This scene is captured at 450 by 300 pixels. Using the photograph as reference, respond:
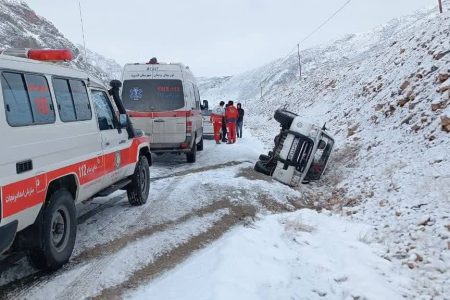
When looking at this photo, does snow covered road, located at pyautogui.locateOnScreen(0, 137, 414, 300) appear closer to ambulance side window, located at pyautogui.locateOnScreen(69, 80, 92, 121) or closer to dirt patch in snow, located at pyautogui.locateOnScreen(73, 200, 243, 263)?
dirt patch in snow, located at pyautogui.locateOnScreen(73, 200, 243, 263)

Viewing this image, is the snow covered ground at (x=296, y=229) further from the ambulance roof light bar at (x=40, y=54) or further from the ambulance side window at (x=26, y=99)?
the ambulance roof light bar at (x=40, y=54)

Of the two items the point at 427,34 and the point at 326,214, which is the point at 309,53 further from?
the point at 326,214

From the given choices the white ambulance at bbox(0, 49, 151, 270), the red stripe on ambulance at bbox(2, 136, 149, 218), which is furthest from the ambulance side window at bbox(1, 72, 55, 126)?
the red stripe on ambulance at bbox(2, 136, 149, 218)

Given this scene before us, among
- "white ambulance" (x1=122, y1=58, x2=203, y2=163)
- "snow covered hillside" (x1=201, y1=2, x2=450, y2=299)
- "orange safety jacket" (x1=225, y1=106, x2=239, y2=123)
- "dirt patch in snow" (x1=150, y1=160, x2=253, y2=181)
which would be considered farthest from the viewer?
"orange safety jacket" (x1=225, y1=106, x2=239, y2=123)

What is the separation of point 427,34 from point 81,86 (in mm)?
12074

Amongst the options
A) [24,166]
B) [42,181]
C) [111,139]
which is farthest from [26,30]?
[24,166]

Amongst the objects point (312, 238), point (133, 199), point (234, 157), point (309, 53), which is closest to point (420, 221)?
point (312, 238)

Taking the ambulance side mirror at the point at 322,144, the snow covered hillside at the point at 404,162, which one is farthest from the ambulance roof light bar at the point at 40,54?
the ambulance side mirror at the point at 322,144

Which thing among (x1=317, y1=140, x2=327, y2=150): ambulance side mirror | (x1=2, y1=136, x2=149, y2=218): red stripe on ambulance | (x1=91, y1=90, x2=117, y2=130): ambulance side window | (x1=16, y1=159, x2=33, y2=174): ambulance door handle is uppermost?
(x1=91, y1=90, x2=117, y2=130): ambulance side window

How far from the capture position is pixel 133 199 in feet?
26.5

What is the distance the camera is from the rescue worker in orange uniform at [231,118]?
683 inches

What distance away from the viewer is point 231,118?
17.4 m

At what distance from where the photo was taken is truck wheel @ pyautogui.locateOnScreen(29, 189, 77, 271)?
4805 mm

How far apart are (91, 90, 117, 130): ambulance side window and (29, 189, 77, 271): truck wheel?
5.02ft
